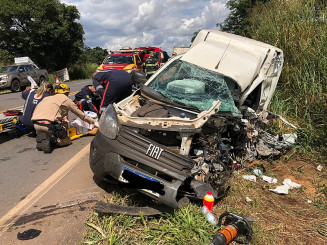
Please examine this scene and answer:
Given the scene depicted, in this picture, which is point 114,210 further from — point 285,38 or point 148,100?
point 285,38

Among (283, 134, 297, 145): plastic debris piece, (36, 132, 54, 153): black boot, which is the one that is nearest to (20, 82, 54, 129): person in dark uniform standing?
(36, 132, 54, 153): black boot

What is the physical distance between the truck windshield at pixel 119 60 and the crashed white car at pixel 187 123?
26.1ft

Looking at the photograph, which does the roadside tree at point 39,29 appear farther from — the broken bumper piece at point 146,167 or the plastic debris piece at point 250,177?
the plastic debris piece at point 250,177

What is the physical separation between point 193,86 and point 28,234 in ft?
9.27

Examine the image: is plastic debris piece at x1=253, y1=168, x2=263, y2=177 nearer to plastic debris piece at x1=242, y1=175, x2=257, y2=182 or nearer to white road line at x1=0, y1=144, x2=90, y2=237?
plastic debris piece at x1=242, y1=175, x2=257, y2=182

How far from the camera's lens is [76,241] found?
100 inches

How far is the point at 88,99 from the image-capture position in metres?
6.48

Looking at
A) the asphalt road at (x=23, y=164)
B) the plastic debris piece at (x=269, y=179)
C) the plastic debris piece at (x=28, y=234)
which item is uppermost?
the asphalt road at (x=23, y=164)

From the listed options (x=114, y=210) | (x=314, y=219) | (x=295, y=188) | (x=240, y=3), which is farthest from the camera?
(x=240, y=3)

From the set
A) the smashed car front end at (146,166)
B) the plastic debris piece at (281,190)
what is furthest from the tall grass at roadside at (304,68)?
the smashed car front end at (146,166)

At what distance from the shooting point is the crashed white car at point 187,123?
2904mm

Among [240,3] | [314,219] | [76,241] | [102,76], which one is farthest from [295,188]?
[240,3]

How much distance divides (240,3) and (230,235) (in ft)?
68.5

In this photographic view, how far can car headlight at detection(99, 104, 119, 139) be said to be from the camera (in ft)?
10.2
